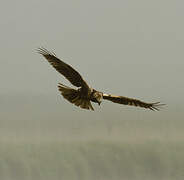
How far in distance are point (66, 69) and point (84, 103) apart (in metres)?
1.73

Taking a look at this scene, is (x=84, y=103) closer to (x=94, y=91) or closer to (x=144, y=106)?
(x=94, y=91)

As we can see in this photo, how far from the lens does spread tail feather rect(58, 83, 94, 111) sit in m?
18.0

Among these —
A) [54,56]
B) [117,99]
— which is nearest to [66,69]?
[54,56]

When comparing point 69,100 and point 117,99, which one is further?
point 117,99

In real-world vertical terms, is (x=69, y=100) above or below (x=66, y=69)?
below

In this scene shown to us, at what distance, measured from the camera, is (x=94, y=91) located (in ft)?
61.3

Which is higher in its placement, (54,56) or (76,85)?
(54,56)

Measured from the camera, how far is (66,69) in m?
18.0

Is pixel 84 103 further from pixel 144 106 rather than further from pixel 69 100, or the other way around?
pixel 144 106

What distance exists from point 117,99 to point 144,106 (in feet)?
4.52

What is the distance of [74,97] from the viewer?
723 inches

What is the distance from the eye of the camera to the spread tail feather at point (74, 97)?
18.0 meters

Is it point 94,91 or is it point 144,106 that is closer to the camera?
point 94,91

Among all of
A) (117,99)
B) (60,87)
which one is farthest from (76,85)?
(117,99)
